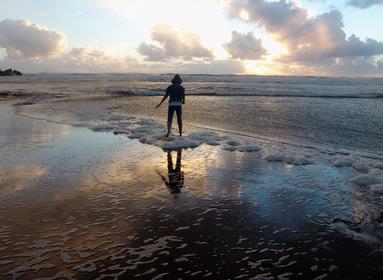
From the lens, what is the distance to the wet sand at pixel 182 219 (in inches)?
186

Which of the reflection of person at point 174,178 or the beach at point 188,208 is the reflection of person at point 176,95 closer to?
the beach at point 188,208

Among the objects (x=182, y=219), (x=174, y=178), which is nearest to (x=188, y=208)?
(x=182, y=219)

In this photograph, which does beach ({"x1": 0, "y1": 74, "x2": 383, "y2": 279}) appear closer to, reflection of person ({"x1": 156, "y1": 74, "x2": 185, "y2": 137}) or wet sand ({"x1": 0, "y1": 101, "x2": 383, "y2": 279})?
wet sand ({"x1": 0, "y1": 101, "x2": 383, "y2": 279})

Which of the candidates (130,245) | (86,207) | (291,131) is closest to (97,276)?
(130,245)

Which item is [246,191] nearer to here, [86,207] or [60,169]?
[86,207]

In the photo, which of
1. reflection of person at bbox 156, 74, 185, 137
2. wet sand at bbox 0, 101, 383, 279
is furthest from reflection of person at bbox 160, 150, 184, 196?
reflection of person at bbox 156, 74, 185, 137

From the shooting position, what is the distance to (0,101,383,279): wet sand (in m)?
4.71

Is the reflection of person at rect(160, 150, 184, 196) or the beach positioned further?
the reflection of person at rect(160, 150, 184, 196)

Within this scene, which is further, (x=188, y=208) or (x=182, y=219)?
(x=188, y=208)

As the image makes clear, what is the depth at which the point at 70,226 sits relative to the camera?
18.9 feet

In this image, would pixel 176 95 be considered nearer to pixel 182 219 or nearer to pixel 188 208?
pixel 188 208

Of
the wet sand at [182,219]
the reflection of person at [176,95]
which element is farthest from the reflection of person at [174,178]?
the reflection of person at [176,95]

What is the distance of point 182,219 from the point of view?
20.2ft

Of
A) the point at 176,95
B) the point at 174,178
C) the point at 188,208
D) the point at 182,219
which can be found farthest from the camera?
the point at 176,95
